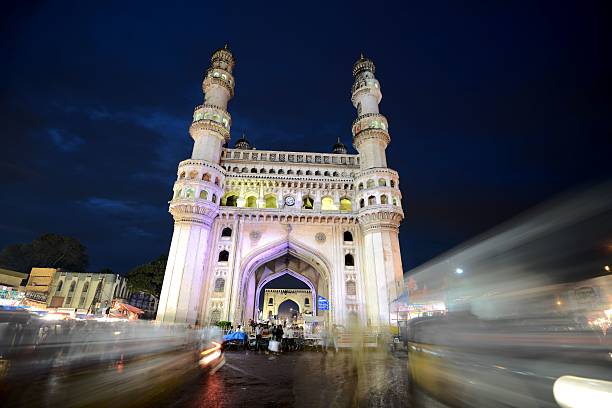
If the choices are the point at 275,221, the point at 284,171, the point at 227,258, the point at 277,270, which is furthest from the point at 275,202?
the point at 277,270

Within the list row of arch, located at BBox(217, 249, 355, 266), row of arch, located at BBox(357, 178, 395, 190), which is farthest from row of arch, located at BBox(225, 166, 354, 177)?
row of arch, located at BBox(217, 249, 355, 266)

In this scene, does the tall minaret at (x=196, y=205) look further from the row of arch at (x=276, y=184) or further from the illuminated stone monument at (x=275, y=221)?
the row of arch at (x=276, y=184)

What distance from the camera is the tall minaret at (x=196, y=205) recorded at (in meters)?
23.5

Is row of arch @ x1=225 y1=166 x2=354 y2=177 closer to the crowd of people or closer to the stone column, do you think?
the stone column

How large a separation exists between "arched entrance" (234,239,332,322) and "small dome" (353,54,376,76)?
24.7 m

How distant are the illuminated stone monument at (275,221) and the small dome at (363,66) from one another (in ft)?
15.1

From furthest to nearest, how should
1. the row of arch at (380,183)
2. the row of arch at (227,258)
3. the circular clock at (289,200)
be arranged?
1. the circular clock at (289,200)
2. the row of arch at (380,183)
3. the row of arch at (227,258)

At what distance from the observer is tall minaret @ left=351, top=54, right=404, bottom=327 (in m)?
24.8

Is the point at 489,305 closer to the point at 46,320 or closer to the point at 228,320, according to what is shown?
the point at 46,320

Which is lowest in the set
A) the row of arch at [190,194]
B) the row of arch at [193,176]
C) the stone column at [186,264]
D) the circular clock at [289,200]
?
the stone column at [186,264]

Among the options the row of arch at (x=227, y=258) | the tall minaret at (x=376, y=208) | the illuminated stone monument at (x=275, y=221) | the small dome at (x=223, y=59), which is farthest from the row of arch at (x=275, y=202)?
the small dome at (x=223, y=59)

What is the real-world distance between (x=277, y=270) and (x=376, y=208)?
50.8 feet

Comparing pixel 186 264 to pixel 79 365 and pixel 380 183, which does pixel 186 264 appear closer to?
pixel 380 183

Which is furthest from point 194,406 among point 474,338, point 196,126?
point 196,126
